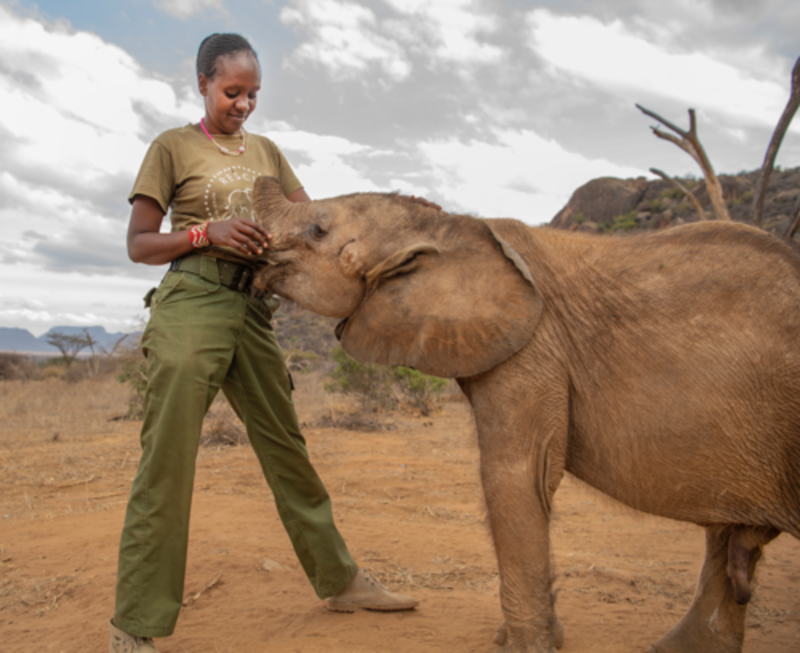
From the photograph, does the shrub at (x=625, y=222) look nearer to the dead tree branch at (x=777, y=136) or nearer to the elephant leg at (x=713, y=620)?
the dead tree branch at (x=777, y=136)

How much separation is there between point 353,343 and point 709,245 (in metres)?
1.69

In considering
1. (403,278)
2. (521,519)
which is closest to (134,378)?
(403,278)

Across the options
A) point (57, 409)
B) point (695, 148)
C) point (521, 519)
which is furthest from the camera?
point (57, 409)

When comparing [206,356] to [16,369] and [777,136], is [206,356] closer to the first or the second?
[777,136]

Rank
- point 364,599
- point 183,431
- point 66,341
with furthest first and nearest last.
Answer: point 66,341 < point 364,599 < point 183,431

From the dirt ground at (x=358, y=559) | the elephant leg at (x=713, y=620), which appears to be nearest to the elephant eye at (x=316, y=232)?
the dirt ground at (x=358, y=559)

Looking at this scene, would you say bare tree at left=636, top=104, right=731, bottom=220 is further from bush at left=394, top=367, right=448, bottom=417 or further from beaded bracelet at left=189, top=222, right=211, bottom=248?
beaded bracelet at left=189, top=222, right=211, bottom=248

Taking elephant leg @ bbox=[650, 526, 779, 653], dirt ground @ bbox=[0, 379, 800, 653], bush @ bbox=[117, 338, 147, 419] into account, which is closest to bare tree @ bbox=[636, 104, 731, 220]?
dirt ground @ bbox=[0, 379, 800, 653]

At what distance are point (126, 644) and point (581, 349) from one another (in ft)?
8.09

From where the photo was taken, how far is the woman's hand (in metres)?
2.85

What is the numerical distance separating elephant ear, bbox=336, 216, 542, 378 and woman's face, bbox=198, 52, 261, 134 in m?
1.19

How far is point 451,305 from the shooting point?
275cm

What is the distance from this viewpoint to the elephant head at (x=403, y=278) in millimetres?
2703

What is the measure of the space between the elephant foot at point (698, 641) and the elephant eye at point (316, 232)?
2717 millimetres
